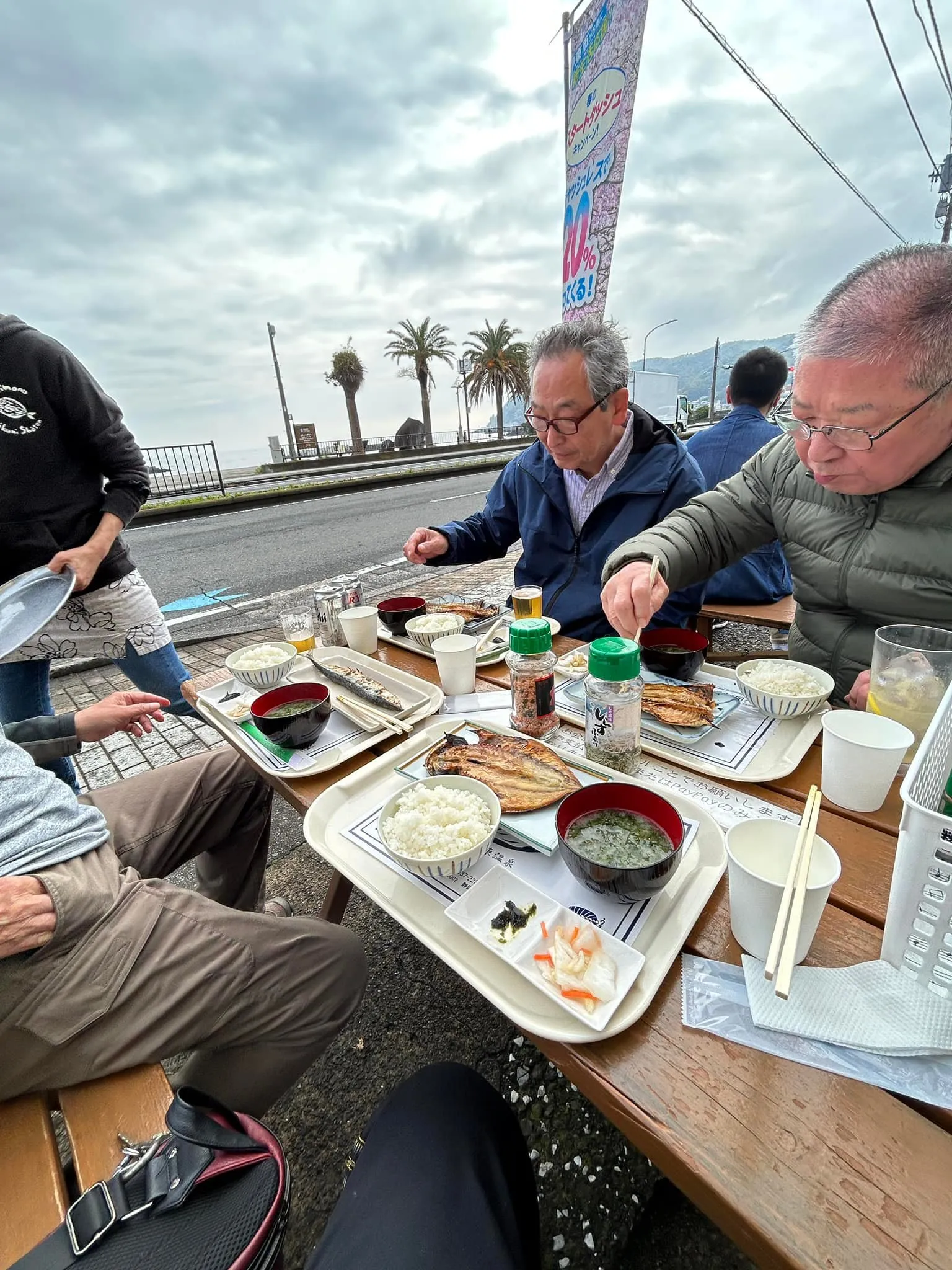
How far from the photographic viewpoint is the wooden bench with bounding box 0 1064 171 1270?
94 centimetres

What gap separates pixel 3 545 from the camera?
2518 mm

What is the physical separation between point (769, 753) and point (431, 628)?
4.33 feet

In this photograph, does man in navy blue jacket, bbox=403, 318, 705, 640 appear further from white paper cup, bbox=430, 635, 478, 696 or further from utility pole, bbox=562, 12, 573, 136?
utility pole, bbox=562, 12, 573, 136

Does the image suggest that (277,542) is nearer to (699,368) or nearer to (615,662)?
(615,662)

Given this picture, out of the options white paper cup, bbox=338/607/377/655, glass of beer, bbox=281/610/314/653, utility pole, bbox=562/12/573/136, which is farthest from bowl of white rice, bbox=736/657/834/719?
utility pole, bbox=562/12/573/136

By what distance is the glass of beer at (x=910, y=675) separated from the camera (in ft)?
4.36

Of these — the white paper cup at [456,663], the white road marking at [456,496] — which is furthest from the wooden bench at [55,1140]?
the white road marking at [456,496]

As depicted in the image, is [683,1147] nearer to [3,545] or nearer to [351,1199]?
[351,1199]

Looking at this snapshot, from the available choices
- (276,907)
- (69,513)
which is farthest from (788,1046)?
(69,513)

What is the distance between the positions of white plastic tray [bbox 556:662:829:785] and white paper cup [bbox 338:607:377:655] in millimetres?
1088

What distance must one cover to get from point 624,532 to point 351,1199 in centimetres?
256

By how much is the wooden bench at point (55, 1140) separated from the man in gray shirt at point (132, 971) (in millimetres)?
38

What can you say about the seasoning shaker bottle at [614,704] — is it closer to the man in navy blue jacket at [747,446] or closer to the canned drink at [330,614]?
the canned drink at [330,614]

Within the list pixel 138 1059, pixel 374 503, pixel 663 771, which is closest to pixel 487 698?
pixel 663 771
